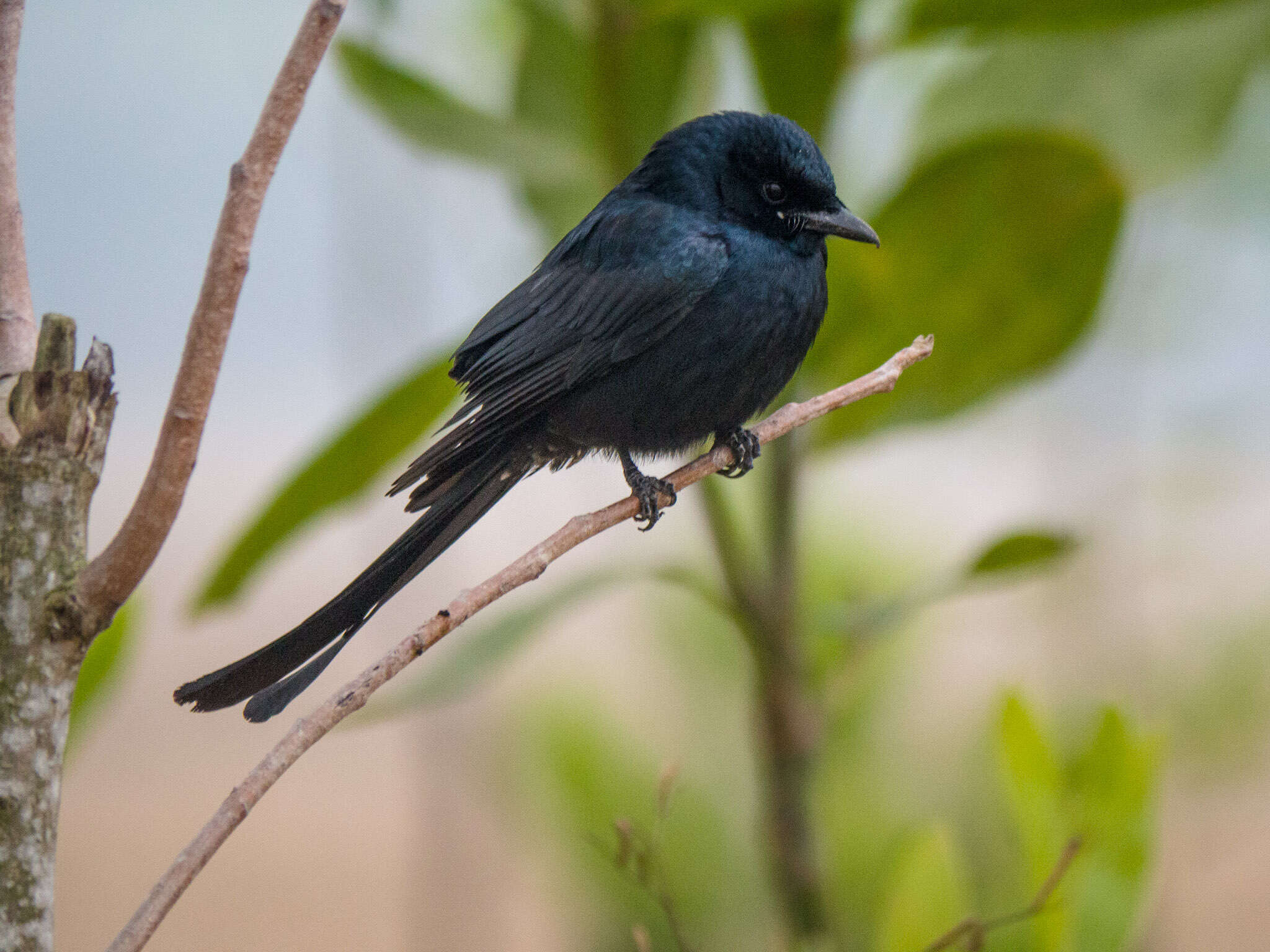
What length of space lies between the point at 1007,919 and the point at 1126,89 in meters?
1.11

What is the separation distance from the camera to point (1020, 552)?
1.28 metres

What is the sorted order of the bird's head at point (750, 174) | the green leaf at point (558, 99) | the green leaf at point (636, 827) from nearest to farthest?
the bird's head at point (750, 174) < the green leaf at point (558, 99) < the green leaf at point (636, 827)

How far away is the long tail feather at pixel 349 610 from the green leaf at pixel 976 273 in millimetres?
441

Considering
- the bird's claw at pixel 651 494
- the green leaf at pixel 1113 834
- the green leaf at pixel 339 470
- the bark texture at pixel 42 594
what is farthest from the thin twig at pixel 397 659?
the green leaf at pixel 1113 834

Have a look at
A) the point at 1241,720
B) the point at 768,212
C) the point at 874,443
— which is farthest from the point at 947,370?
the point at 1241,720

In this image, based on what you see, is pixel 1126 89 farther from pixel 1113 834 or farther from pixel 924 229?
pixel 1113 834

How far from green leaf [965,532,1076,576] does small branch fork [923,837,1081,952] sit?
0.32 metres

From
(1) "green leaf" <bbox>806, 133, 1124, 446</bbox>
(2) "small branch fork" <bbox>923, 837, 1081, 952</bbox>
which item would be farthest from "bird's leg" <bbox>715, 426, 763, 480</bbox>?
(2) "small branch fork" <bbox>923, 837, 1081, 952</bbox>

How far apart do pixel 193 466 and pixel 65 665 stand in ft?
0.45

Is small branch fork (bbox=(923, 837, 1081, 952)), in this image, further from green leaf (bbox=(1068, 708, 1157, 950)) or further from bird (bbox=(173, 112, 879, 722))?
bird (bbox=(173, 112, 879, 722))

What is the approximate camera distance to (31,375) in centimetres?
67

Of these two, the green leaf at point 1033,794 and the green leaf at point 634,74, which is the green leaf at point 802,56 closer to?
the green leaf at point 634,74

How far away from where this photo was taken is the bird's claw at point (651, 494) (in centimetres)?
122

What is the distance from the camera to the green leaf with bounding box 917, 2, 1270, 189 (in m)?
1.43
